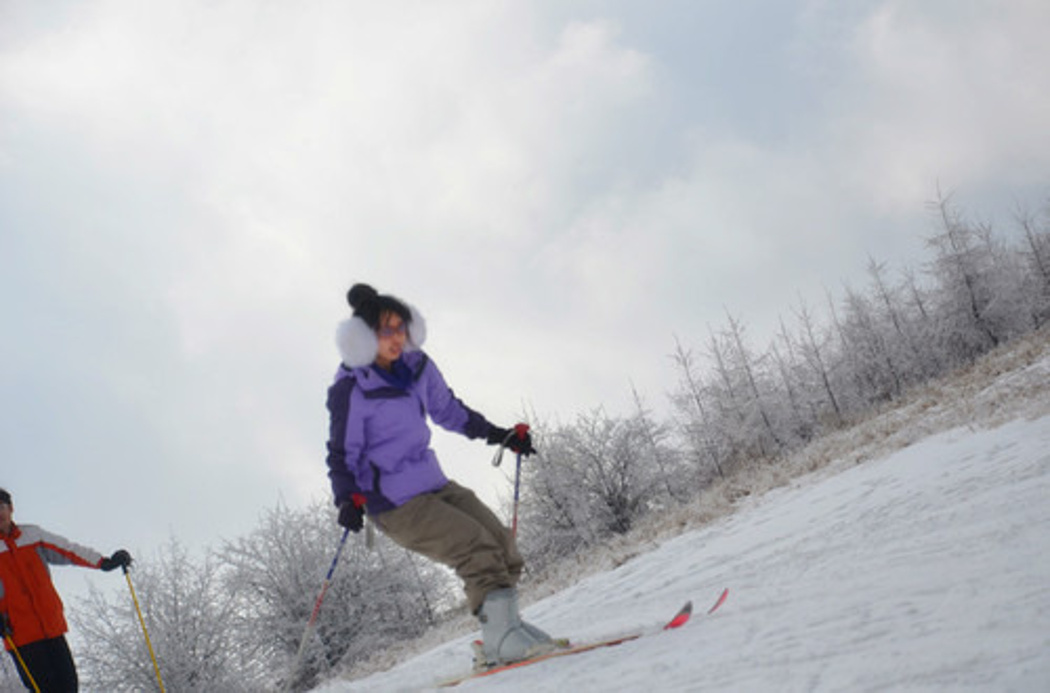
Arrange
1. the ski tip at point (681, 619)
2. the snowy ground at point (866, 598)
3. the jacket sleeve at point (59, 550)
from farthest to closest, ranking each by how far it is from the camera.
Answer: the jacket sleeve at point (59, 550), the ski tip at point (681, 619), the snowy ground at point (866, 598)

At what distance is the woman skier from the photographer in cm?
304

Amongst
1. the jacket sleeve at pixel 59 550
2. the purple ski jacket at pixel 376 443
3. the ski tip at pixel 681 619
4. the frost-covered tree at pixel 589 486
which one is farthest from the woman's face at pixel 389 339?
the frost-covered tree at pixel 589 486

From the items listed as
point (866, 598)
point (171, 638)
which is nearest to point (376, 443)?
point (866, 598)

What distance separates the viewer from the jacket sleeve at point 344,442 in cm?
321

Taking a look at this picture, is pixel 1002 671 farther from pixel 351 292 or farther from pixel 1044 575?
pixel 351 292

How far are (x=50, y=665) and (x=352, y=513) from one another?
140 inches

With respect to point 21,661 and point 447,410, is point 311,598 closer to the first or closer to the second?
point 21,661

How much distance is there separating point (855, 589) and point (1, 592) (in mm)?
5703

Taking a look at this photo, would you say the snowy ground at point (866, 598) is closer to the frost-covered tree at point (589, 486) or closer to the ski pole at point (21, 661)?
the ski pole at point (21, 661)

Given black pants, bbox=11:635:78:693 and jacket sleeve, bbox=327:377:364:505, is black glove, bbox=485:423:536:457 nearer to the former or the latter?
jacket sleeve, bbox=327:377:364:505

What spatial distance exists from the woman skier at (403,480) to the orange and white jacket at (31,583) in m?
3.37

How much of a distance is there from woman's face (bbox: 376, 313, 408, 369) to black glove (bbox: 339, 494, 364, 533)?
0.78 m

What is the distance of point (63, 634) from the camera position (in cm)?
485

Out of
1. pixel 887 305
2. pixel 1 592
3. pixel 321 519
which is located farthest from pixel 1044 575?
pixel 887 305
